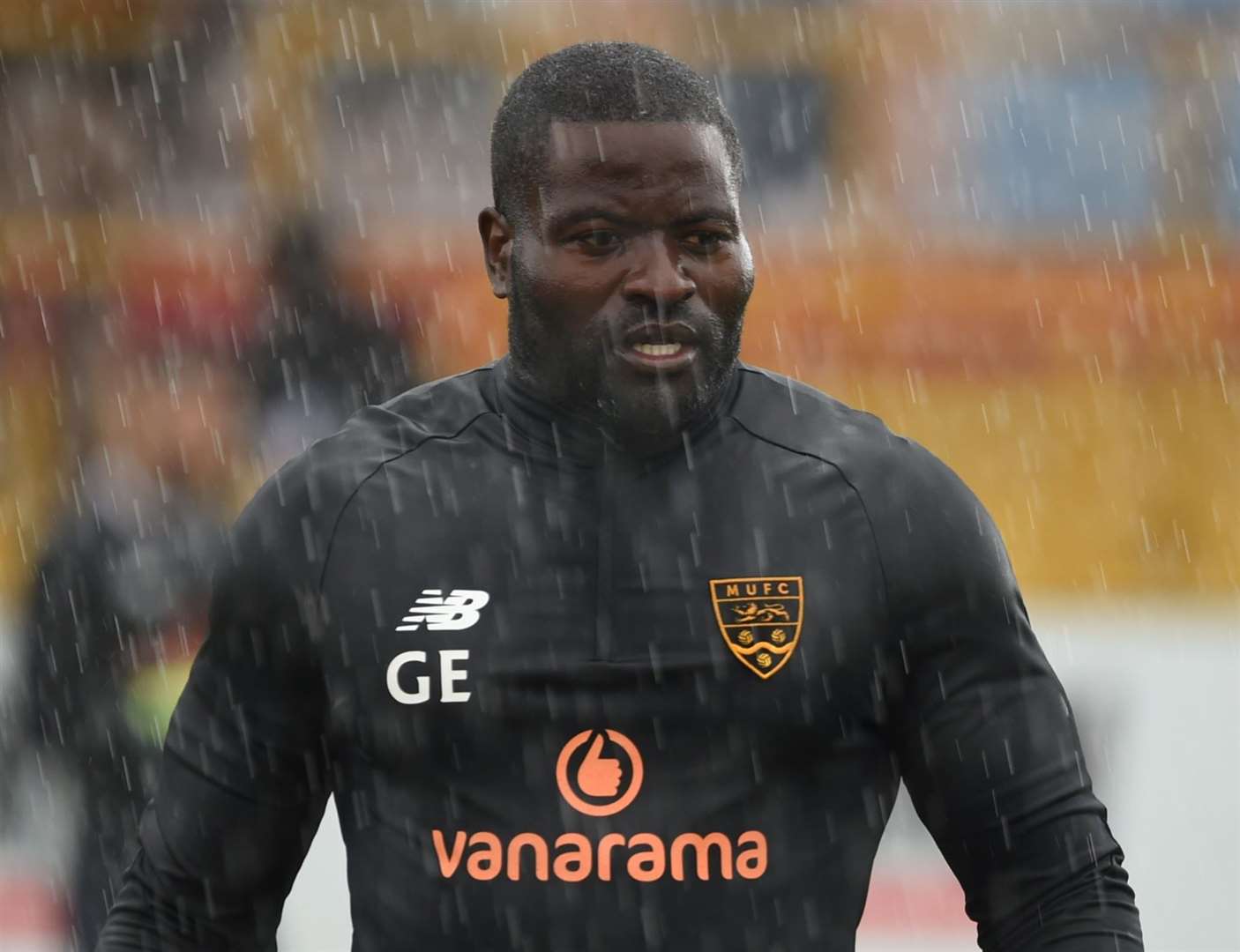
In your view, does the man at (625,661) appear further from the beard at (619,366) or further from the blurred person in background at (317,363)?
the blurred person in background at (317,363)

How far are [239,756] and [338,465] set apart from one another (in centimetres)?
36

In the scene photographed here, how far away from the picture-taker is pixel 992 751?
2.34 meters

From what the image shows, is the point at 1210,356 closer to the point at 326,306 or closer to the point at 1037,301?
the point at 1037,301

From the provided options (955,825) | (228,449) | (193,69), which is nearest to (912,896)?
(228,449)

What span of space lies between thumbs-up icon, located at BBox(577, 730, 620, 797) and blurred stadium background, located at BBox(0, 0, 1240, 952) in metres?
9.91

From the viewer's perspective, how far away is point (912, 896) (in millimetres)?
7859

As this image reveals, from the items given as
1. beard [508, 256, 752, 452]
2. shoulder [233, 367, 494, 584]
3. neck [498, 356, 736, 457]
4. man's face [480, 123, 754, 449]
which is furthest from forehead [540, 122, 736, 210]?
Answer: shoulder [233, 367, 494, 584]

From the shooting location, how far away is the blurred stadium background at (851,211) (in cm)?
1301

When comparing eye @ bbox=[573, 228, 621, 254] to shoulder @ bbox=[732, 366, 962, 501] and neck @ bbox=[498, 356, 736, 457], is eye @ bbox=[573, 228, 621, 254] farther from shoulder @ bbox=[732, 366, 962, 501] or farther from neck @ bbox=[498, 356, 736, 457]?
shoulder @ bbox=[732, 366, 962, 501]

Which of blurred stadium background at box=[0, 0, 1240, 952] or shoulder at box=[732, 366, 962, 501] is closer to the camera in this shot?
shoulder at box=[732, 366, 962, 501]

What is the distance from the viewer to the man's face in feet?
7.68

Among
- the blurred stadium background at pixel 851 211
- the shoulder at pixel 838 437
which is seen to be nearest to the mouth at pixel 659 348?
the shoulder at pixel 838 437

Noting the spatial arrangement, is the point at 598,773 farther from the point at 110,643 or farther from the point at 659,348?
the point at 110,643

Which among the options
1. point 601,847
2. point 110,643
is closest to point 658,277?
point 601,847
